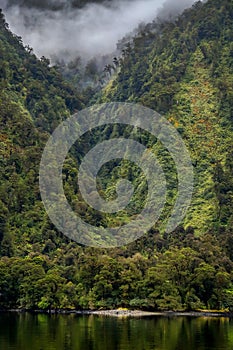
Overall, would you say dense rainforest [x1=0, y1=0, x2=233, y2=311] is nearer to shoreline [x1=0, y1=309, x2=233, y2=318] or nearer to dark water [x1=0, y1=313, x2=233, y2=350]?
shoreline [x1=0, y1=309, x2=233, y2=318]

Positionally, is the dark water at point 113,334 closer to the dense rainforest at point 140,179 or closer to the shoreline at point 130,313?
the shoreline at point 130,313

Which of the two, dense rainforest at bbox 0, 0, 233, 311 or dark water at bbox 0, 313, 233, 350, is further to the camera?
dense rainforest at bbox 0, 0, 233, 311

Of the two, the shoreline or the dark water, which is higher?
the shoreline

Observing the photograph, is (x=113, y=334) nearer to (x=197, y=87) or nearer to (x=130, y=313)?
(x=130, y=313)

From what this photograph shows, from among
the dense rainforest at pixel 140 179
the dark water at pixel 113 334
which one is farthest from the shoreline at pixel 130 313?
the dark water at pixel 113 334

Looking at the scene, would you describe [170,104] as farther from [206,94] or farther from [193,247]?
[193,247]

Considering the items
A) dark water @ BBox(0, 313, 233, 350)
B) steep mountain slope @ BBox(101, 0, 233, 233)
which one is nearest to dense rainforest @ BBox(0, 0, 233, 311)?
steep mountain slope @ BBox(101, 0, 233, 233)
